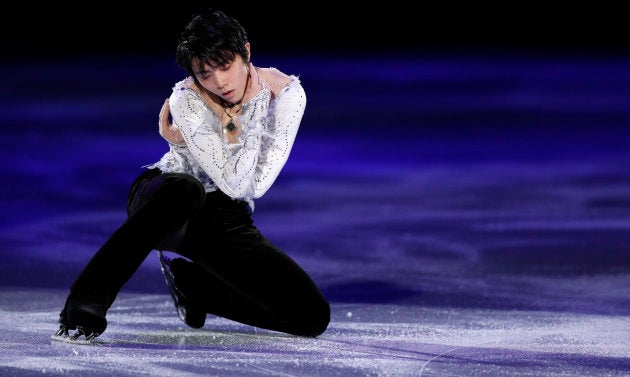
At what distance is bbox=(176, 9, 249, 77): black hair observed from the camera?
117 inches

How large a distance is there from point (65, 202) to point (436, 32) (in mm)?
4072

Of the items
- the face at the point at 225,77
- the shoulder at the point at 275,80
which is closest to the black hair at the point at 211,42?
the face at the point at 225,77

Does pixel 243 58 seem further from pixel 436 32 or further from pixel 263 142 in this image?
pixel 436 32

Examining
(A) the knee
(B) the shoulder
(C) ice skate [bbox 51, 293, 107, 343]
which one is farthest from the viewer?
(B) the shoulder

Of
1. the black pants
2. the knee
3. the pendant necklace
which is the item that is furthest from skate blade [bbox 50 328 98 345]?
the pendant necklace

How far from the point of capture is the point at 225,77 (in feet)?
9.91

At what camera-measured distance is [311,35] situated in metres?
8.42

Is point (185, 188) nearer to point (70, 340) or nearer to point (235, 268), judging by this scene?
point (235, 268)

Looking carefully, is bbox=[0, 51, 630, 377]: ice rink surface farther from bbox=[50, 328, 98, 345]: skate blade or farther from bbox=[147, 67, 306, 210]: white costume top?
bbox=[147, 67, 306, 210]: white costume top

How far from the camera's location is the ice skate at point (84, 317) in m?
2.81

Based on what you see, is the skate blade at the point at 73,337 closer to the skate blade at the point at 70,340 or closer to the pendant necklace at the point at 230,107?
the skate blade at the point at 70,340

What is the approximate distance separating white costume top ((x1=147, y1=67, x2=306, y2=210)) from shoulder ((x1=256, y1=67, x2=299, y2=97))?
0.01 metres

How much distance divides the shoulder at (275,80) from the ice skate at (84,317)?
88cm

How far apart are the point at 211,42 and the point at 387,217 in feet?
7.62
